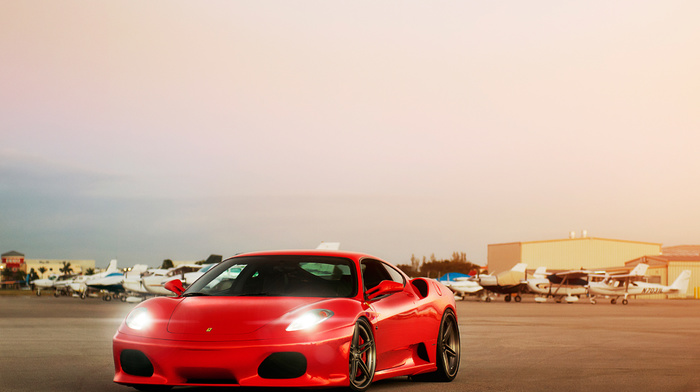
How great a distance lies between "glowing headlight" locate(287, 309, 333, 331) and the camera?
6.65m

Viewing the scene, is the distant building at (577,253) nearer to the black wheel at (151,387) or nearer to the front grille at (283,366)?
the black wheel at (151,387)

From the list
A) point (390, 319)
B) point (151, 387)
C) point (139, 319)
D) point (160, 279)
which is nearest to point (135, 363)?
point (151, 387)

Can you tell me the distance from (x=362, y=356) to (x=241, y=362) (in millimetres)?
1289

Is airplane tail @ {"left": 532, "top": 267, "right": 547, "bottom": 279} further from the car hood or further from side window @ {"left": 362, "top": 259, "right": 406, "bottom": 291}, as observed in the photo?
the car hood

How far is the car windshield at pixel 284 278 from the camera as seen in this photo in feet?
25.2

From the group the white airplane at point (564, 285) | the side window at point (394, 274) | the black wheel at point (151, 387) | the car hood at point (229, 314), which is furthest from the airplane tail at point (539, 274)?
the black wheel at point (151, 387)

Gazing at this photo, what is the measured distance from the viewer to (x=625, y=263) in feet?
341

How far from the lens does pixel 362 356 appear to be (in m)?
7.20

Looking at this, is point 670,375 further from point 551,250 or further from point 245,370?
point 551,250

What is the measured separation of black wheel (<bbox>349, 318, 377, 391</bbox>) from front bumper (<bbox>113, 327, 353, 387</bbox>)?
23cm

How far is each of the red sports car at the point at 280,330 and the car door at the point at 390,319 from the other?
11 millimetres

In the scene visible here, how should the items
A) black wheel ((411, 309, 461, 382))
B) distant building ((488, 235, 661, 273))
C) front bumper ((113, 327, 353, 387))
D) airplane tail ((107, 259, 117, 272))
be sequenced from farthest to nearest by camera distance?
distant building ((488, 235, 661, 273)), airplane tail ((107, 259, 117, 272)), black wheel ((411, 309, 461, 382)), front bumper ((113, 327, 353, 387))

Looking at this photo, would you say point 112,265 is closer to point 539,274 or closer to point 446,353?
point 539,274

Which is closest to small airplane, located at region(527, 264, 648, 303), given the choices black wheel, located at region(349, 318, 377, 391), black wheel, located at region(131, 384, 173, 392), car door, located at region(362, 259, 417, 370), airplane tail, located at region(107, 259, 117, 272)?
airplane tail, located at region(107, 259, 117, 272)
